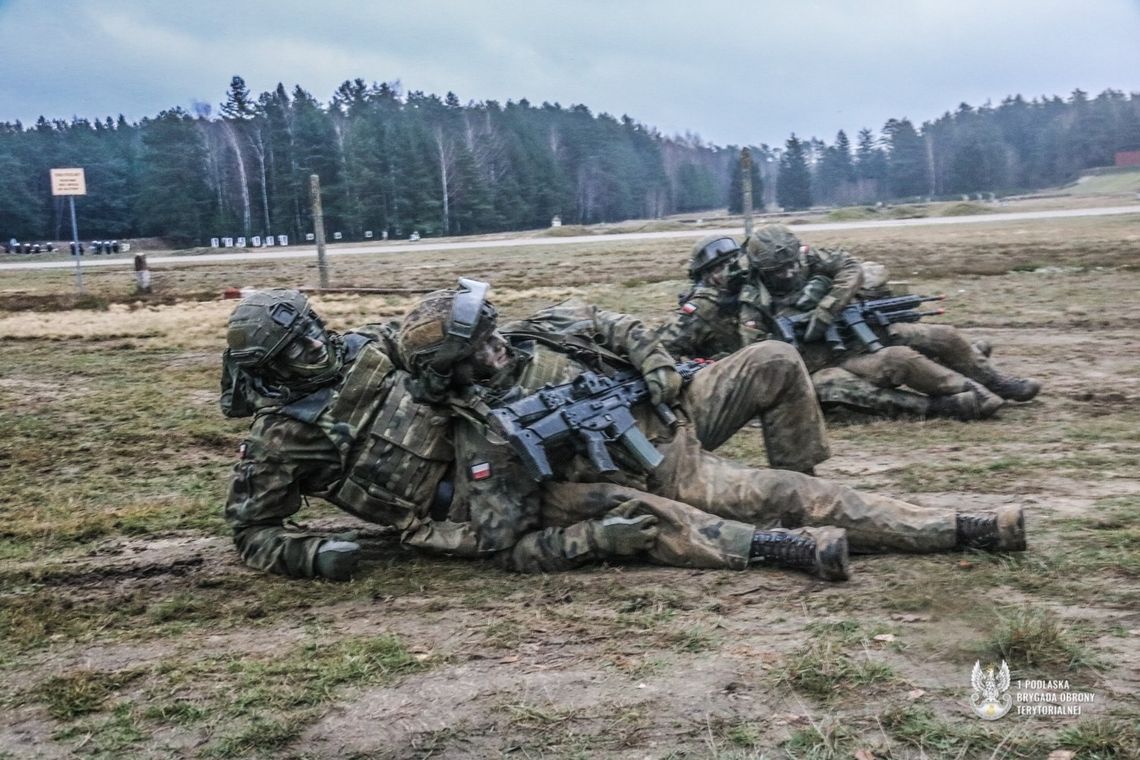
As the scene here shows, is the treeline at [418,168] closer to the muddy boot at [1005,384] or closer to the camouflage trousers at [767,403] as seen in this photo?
the muddy boot at [1005,384]

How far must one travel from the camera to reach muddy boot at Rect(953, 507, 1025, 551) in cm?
470

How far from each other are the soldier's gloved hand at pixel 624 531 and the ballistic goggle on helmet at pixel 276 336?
5.29 ft

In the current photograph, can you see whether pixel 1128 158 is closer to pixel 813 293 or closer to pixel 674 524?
pixel 813 293

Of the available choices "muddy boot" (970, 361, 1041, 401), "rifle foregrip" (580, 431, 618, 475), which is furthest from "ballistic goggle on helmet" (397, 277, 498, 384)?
"muddy boot" (970, 361, 1041, 401)

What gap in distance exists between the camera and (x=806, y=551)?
470 cm

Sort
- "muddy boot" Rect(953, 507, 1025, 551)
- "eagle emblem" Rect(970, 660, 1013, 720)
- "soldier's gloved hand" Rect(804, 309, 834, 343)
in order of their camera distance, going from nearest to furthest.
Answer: "eagle emblem" Rect(970, 660, 1013, 720) < "muddy boot" Rect(953, 507, 1025, 551) < "soldier's gloved hand" Rect(804, 309, 834, 343)

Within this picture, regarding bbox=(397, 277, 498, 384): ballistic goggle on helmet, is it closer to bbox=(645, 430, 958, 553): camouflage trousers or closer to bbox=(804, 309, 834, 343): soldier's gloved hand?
bbox=(645, 430, 958, 553): camouflage trousers

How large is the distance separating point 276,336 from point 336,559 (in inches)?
44.1

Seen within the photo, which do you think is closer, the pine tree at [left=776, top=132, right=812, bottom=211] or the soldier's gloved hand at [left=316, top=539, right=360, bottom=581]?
the soldier's gloved hand at [left=316, top=539, right=360, bottom=581]

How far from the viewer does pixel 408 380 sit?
17.8ft

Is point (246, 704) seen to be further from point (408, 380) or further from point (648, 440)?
point (648, 440)

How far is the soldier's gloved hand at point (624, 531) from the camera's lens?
4949 mm

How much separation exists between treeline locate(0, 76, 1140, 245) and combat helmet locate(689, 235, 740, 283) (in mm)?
39108

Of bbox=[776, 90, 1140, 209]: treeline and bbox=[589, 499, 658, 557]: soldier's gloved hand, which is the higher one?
bbox=[776, 90, 1140, 209]: treeline
